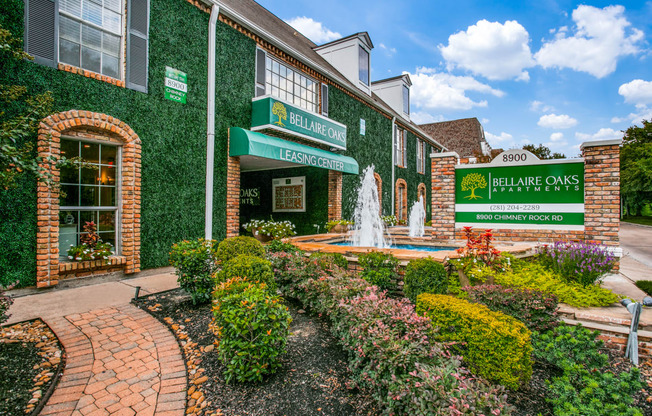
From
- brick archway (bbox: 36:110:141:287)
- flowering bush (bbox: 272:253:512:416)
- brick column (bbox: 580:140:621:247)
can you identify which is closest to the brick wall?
brick column (bbox: 580:140:621:247)

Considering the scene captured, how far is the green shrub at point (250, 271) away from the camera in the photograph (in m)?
3.99

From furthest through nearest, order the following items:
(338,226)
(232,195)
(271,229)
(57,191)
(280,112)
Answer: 1. (338,226)
2. (271,229)
3. (280,112)
4. (232,195)
5. (57,191)

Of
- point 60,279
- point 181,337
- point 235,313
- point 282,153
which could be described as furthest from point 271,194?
point 235,313

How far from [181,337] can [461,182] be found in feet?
21.0

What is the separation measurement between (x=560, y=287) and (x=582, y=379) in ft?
6.86

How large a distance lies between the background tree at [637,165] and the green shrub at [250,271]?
143 ft

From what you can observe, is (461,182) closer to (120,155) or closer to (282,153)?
(282,153)

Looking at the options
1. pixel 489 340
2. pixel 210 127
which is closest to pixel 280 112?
pixel 210 127

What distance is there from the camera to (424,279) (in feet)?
13.2

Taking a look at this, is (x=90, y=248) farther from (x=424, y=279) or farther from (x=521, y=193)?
(x=521, y=193)

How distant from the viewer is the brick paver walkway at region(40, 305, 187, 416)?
8.15 ft

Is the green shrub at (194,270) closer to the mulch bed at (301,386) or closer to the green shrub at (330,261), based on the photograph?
the mulch bed at (301,386)

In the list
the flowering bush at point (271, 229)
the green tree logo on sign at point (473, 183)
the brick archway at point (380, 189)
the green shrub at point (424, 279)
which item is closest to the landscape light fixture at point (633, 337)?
the green shrub at point (424, 279)

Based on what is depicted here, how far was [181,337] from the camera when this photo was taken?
3654mm
